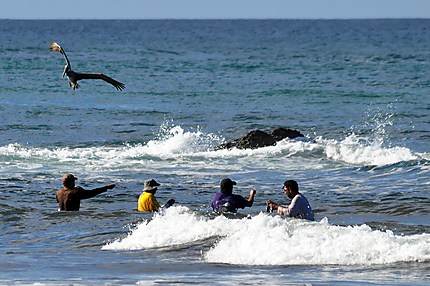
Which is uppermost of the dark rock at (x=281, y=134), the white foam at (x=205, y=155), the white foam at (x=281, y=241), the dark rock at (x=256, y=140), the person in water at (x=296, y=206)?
the dark rock at (x=281, y=134)

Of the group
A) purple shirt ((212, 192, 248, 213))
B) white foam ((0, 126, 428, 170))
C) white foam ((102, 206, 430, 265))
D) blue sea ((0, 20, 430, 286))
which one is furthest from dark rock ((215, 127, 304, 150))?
white foam ((102, 206, 430, 265))

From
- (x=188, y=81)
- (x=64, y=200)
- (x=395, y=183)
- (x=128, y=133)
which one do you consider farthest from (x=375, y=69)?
(x=64, y=200)

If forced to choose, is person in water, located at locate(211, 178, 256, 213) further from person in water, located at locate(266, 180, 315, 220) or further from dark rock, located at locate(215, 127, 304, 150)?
dark rock, located at locate(215, 127, 304, 150)

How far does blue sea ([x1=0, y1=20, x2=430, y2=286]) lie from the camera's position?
11.3 metres

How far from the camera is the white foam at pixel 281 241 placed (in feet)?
37.4

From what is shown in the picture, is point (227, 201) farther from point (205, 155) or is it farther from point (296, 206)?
point (205, 155)

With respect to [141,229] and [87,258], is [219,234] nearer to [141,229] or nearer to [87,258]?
[141,229]

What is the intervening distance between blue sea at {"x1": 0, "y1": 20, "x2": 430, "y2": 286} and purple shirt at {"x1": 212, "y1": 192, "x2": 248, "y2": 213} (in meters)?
0.12

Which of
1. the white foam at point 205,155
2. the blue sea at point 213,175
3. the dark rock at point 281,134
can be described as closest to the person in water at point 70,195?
the blue sea at point 213,175

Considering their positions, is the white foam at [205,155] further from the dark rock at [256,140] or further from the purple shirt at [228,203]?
the purple shirt at [228,203]

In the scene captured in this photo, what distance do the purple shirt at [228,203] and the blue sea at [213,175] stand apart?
4.7 inches

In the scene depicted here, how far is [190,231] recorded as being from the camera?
13086 mm

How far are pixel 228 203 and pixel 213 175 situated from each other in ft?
22.2

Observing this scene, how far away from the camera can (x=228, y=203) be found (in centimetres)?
1352
